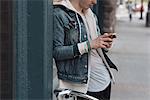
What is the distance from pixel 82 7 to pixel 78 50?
1.14ft

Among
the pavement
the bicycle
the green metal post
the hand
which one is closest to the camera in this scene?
the green metal post

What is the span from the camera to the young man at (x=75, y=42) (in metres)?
3.12

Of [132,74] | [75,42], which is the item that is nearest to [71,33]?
[75,42]

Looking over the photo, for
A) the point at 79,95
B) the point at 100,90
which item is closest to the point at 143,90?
the point at 100,90

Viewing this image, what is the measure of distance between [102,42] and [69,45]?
0.21m

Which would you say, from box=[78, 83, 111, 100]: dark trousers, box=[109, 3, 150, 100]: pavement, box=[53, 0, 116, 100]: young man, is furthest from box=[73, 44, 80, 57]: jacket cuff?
box=[109, 3, 150, 100]: pavement

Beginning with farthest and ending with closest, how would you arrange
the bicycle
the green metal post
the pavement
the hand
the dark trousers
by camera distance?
the pavement, the dark trousers, the hand, the bicycle, the green metal post

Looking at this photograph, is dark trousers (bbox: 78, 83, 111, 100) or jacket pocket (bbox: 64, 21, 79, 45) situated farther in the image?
dark trousers (bbox: 78, 83, 111, 100)

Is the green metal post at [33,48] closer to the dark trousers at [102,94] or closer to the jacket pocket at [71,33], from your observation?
the jacket pocket at [71,33]

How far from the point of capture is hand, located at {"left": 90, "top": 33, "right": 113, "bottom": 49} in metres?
3.14

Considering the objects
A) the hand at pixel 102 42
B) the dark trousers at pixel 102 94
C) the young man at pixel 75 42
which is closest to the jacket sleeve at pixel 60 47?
the young man at pixel 75 42

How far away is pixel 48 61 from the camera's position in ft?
9.72

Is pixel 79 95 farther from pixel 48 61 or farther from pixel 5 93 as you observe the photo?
pixel 5 93

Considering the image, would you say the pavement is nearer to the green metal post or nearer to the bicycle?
the bicycle
